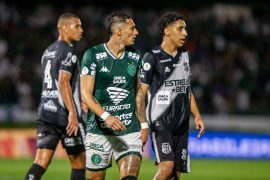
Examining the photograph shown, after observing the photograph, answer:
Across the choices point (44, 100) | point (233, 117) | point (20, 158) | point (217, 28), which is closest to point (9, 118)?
point (20, 158)

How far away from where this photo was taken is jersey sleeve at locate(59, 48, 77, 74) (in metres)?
10.3

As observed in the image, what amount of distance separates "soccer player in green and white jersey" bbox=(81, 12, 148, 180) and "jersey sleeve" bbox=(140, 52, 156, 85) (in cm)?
70

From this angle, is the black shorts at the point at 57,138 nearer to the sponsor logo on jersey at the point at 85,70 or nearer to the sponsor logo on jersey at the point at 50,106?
the sponsor logo on jersey at the point at 50,106

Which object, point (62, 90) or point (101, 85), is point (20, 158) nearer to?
point (62, 90)

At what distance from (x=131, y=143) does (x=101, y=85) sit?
74 cm

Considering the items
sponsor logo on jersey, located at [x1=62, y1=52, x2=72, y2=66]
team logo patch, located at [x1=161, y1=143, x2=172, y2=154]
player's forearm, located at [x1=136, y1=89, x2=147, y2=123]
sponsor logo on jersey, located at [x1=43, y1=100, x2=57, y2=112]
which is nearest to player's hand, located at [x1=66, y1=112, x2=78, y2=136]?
sponsor logo on jersey, located at [x1=43, y1=100, x2=57, y2=112]

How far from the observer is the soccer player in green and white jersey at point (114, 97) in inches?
345

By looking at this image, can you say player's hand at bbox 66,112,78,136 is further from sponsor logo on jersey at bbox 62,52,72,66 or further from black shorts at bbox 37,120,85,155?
sponsor logo on jersey at bbox 62,52,72,66

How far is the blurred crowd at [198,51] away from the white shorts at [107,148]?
40.6ft

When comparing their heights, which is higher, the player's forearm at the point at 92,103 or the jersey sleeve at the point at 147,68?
the jersey sleeve at the point at 147,68

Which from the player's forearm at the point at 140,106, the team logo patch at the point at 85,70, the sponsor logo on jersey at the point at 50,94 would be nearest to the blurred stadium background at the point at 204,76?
the sponsor logo on jersey at the point at 50,94

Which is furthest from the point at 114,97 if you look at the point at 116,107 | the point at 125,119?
the point at 125,119

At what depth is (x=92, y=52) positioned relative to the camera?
28.9 ft

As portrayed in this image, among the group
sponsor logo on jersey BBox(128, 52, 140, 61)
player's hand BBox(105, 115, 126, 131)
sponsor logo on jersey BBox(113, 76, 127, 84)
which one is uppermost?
sponsor logo on jersey BBox(128, 52, 140, 61)
